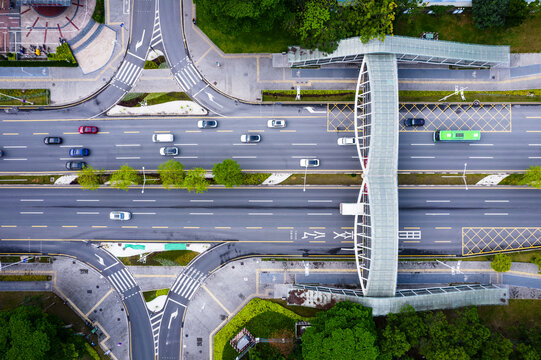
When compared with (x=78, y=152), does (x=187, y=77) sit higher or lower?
higher

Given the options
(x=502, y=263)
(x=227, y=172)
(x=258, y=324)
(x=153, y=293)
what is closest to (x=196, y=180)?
(x=227, y=172)

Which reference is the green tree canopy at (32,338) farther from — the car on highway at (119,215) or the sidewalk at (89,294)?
the car on highway at (119,215)

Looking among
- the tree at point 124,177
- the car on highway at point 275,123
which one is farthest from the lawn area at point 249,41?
the tree at point 124,177

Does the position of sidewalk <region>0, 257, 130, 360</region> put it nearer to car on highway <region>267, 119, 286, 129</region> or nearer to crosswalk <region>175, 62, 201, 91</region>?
crosswalk <region>175, 62, 201, 91</region>

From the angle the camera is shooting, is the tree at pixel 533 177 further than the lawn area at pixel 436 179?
No

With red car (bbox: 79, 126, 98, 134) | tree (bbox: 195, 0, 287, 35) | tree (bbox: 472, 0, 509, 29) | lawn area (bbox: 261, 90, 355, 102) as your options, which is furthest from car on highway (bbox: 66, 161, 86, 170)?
Result: tree (bbox: 472, 0, 509, 29)

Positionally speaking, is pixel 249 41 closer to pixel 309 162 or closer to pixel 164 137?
pixel 164 137
